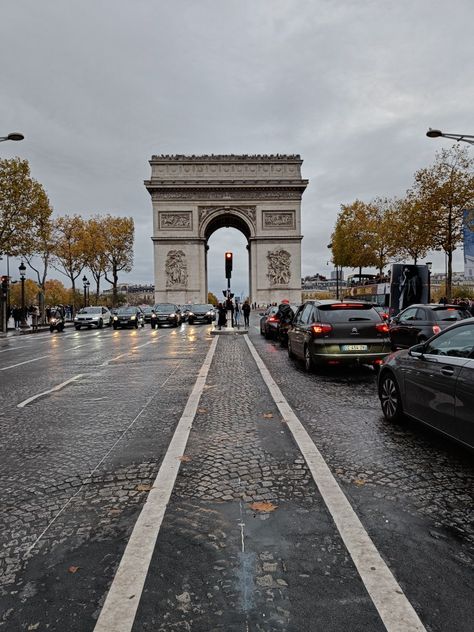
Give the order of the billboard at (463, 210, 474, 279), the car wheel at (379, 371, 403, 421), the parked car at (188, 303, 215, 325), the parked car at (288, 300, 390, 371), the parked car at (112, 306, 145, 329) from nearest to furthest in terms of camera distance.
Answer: the car wheel at (379, 371, 403, 421), the parked car at (288, 300, 390, 371), the billboard at (463, 210, 474, 279), the parked car at (112, 306, 145, 329), the parked car at (188, 303, 215, 325)

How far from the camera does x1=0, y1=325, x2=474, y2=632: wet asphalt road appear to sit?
236cm

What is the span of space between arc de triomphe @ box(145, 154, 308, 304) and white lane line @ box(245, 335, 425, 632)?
54001 millimetres

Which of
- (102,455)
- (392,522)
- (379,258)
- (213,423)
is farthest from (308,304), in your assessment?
(379,258)

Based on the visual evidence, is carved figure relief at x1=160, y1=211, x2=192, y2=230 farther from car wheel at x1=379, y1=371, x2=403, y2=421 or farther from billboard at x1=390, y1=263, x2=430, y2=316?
car wheel at x1=379, y1=371, x2=403, y2=421

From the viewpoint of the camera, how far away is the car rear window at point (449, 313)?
42.4 feet

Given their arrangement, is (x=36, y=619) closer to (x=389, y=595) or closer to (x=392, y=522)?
(x=389, y=595)

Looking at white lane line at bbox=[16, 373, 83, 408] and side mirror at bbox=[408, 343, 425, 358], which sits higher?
side mirror at bbox=[408, 343, 425, 358]

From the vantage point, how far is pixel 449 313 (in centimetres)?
1304

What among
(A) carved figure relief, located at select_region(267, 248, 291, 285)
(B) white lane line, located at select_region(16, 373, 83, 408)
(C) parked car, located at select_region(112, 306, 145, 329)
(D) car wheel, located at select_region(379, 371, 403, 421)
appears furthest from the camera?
(A) carved figure relief, located at select_region(267, 248, 291, 285)

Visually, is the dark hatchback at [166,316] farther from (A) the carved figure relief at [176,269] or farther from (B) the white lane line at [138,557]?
(B) the white lane line at [138,557]

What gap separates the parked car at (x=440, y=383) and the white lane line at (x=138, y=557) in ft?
8.32

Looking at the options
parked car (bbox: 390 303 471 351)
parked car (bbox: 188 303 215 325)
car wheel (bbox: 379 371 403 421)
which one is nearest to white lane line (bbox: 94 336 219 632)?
car wheel (bbox: 379 371 403 421)

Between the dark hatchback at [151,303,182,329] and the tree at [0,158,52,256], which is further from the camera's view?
the dark hatchback at [151,303,182,329]

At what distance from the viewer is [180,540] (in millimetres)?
3004
